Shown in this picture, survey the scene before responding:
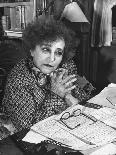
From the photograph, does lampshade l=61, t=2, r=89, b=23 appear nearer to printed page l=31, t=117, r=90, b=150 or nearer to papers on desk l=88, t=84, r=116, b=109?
papers on desk l=88, t=84, r=116, b=109

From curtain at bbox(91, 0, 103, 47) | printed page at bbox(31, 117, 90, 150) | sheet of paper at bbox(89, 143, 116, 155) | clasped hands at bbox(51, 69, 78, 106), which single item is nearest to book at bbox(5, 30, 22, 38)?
curtain at bbox(91, 0, 103, 47)

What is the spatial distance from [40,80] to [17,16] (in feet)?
6.25

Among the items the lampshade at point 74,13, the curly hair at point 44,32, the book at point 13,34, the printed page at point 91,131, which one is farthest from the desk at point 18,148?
the book at point 13,34

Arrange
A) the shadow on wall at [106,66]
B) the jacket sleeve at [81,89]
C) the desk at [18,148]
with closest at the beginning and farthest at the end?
the desk at [18,148]
the jacket sleeve at [81,89]
the shadow on wall at [106,66]

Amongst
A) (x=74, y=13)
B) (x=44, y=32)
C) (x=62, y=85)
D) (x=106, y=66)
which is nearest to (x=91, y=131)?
(x=62, y=85)

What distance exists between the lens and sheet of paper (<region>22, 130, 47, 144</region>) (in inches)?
46.6

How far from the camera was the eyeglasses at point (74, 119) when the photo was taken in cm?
132

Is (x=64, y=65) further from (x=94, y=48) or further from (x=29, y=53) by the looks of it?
(x=94, y=48)

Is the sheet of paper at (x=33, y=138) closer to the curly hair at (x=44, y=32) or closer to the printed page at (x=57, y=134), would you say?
the printed page at (x=57, y=134)

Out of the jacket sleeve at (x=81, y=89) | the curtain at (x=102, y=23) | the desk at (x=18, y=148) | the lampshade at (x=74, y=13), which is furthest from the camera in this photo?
the curtain at (x=102, y=23)

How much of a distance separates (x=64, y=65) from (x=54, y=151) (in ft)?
3.45

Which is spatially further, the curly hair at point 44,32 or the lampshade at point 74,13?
the lampshade at point 74,13

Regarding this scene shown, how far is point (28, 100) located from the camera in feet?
5.32

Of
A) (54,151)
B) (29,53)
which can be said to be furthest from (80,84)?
(54,151)
